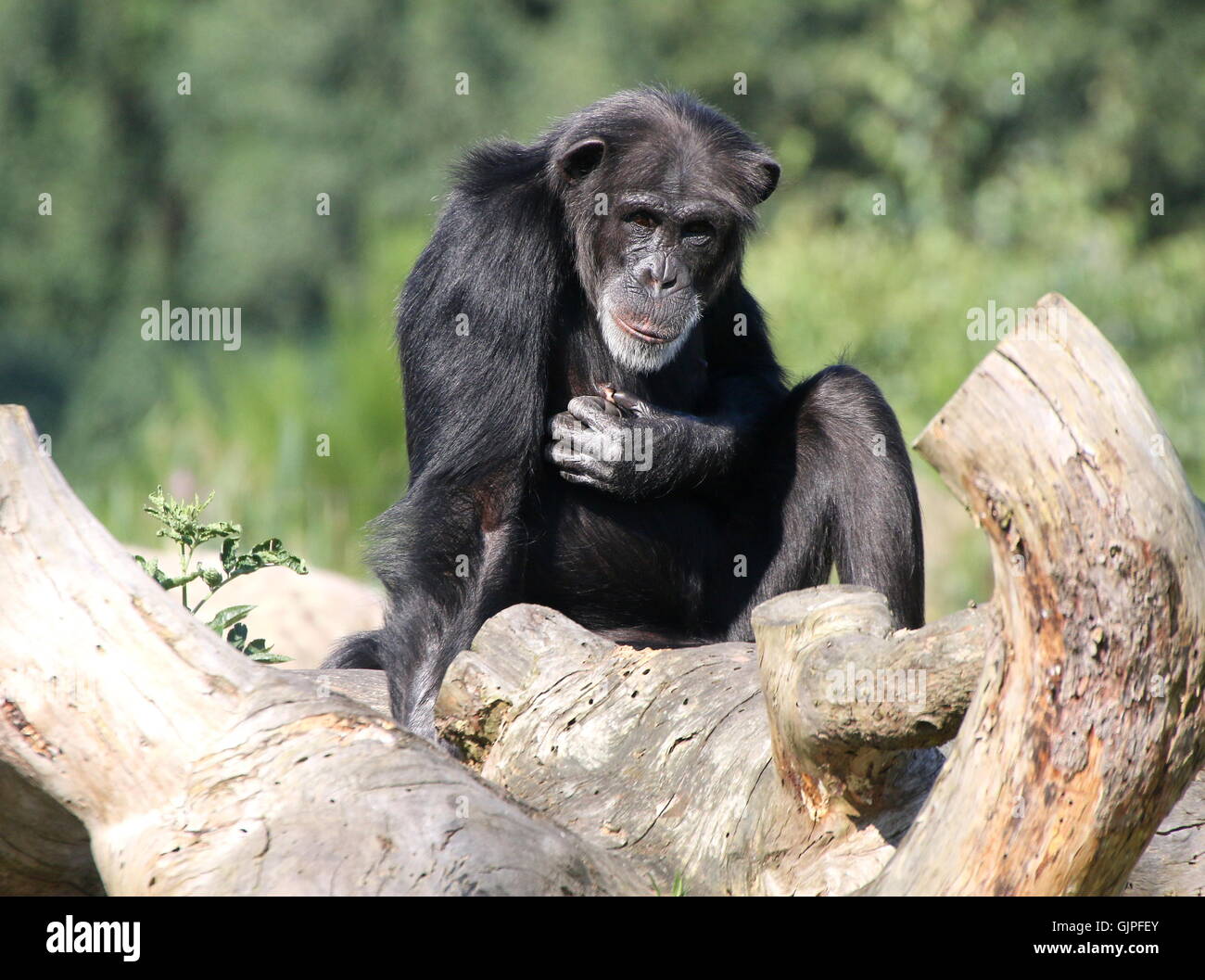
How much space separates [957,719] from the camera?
10.4 feet

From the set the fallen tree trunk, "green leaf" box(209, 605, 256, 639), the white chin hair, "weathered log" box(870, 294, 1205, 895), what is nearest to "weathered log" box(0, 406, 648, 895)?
the fallen tree trunk

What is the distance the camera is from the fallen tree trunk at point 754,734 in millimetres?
2771

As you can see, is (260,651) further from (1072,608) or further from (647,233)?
(1072,608)

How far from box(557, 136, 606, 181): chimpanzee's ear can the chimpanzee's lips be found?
0.55 m

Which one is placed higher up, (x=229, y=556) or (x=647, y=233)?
(x=647, y=233)

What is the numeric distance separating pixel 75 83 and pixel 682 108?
1961 cm

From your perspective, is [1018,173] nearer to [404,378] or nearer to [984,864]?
[404,378]

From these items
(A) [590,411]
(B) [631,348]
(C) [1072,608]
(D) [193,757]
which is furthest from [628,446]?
(C) [1072,608]

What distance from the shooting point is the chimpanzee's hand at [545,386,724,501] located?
5035 mm

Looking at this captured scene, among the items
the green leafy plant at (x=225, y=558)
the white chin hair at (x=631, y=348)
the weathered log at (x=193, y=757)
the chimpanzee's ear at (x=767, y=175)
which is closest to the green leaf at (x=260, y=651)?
the green leafy plant at (x=225, y=558)

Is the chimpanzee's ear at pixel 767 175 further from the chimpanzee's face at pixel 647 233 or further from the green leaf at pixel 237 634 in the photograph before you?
the green leaf at pixel 237 634

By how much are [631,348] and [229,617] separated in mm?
1712

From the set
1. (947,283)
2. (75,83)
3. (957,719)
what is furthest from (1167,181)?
(957,719)

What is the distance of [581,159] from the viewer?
5.23 meters
